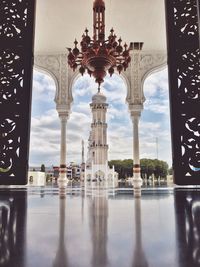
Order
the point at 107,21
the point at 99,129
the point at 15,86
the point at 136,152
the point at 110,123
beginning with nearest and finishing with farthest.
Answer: the point at 15,86 < the point at 107,21 < the point at 136,152 < the point at 99,129 < the point at 110,123

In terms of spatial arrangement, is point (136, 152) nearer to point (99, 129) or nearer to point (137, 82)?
point (137, 82)

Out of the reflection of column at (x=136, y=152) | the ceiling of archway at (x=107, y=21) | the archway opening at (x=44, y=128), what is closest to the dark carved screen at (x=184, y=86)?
the ceiling of archway at (x=107, y=21)

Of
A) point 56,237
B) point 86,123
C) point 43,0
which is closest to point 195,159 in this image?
point 56,237

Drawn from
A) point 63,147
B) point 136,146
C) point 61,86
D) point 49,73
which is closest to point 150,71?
point 136,146

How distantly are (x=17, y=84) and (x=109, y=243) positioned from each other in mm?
1654

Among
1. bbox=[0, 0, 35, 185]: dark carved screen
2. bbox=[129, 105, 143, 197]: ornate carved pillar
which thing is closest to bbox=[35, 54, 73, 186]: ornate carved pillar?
bbox=[129, 105, 143, 197]: ornate carved pillar

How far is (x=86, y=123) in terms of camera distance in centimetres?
1568

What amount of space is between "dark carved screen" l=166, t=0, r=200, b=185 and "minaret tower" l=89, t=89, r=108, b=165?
378 inches

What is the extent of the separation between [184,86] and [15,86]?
1233 millimetres

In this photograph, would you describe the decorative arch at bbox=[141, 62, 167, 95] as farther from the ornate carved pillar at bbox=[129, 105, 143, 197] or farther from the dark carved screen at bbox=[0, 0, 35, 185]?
the dark carved screen at bbox=[0, 0, 35, 185]

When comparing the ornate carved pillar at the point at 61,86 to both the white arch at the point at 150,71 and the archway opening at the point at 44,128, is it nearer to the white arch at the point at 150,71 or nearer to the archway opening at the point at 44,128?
the archway opening at the point at 44,128

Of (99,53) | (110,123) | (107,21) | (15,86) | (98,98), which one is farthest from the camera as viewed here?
(110,123)

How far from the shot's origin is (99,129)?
12.0 meters

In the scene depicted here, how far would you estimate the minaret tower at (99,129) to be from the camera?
1174 cm
